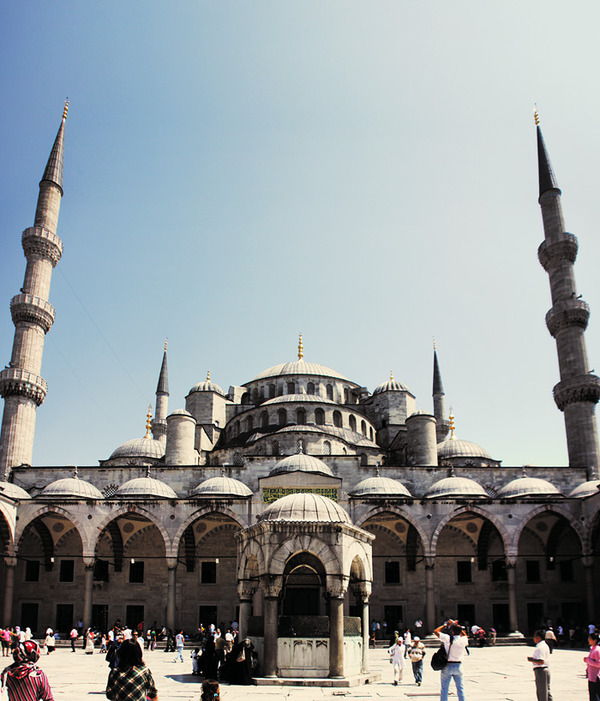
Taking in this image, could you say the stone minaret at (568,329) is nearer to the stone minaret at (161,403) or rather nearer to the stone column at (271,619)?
the stone column at (271,619)

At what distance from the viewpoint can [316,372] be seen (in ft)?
110

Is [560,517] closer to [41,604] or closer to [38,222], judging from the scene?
[41,604]

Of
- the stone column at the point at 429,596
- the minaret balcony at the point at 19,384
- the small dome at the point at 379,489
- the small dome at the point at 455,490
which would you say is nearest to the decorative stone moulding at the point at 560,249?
the small dome at the point at 455,490

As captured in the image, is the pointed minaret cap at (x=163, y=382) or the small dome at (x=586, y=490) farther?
the pointed minaret cap at (x=163, y=382)

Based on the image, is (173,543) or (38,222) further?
(38,222)

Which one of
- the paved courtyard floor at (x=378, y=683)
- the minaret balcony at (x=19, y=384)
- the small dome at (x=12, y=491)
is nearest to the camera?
the paved courtyard floor at (x=378, y=683)

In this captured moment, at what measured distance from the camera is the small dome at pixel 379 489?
2245cm

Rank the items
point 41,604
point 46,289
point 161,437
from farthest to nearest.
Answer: point 161,437
point 46,289
point 41,604

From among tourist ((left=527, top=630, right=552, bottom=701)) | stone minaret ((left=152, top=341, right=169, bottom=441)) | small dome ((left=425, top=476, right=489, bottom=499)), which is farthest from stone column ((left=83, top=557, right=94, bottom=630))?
tourist ((left=527, top=630, right=552, bottom=701))

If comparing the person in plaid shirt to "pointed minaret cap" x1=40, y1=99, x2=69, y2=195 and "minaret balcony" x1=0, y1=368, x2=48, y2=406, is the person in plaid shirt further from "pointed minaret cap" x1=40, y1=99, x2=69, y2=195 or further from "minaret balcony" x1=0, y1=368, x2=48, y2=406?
"pointed minaret cap" x1=40, y1=99, x2=69, y2=195

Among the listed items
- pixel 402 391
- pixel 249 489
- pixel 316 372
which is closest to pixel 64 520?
pixel 249 489

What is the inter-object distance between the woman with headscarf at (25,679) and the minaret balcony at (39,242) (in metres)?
24.9

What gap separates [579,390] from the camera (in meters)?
25.1

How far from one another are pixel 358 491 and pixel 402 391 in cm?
1135
